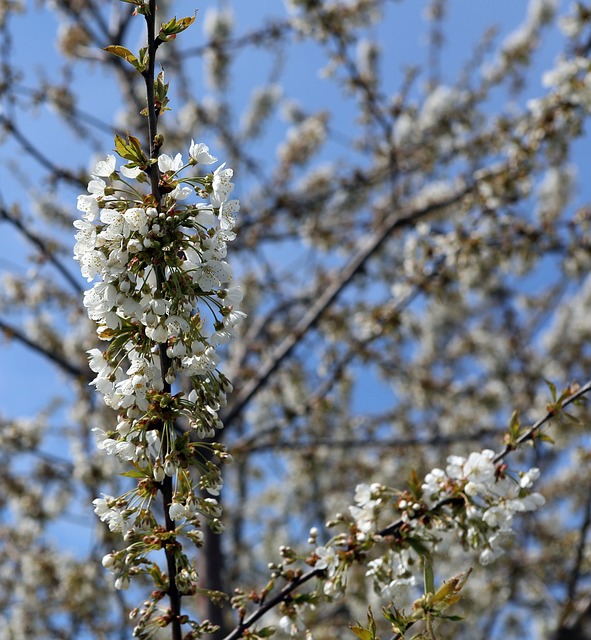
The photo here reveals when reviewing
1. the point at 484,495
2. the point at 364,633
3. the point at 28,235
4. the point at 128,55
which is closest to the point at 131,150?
the point at 128,55

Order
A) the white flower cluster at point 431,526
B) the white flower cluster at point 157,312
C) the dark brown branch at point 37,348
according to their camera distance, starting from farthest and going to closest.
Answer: the dark brown branch at point 37,348 < the white flower cluster at point 431,526 < the white flower cluster at point 157,312

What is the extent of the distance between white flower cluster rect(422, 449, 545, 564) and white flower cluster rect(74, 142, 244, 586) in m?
0.75

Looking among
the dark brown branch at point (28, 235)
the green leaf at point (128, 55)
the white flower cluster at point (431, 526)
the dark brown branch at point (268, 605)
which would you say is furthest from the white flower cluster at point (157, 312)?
the dark brown branch at point (28, 235)

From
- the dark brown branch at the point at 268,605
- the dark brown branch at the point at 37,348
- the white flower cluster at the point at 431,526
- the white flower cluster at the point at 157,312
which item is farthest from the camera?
the dark brown branch at the point at 37,348

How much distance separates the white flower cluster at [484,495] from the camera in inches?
78.6

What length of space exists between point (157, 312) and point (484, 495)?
46.6 inches

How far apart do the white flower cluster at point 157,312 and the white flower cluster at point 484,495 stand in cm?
75

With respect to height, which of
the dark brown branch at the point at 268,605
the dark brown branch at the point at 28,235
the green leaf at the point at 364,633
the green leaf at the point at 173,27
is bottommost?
the green leaf at the point at 364,633

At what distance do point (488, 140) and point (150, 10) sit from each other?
5.66 m

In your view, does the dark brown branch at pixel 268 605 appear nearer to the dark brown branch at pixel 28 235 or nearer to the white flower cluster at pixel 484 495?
the white flower cluster at pixel 484 495

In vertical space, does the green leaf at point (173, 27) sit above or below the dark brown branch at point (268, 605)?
above

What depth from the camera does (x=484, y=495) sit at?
2.04 meters

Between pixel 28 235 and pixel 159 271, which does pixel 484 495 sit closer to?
pixel 159 271

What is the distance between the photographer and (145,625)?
1.68m
